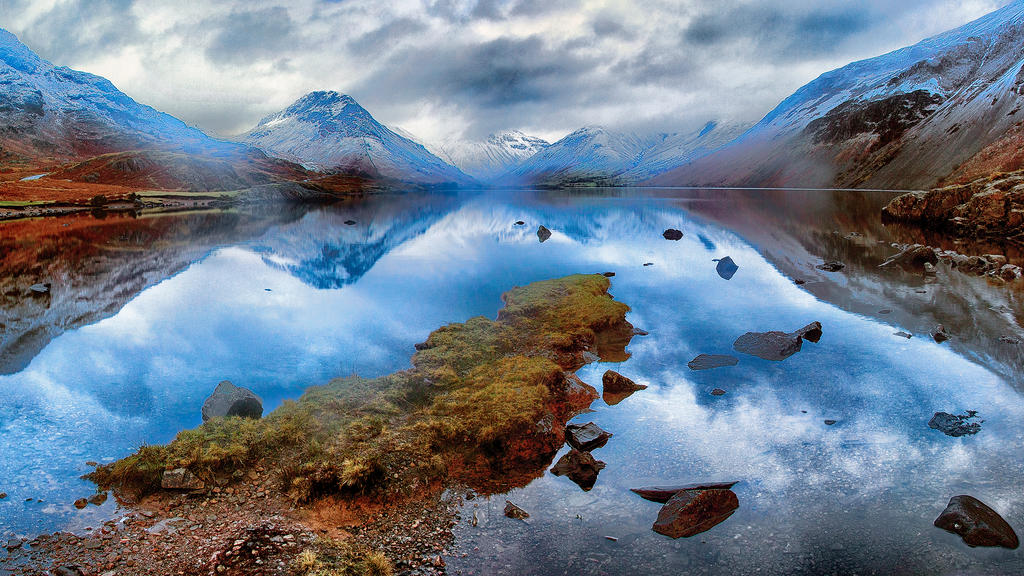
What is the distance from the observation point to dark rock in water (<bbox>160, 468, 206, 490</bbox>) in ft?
42.8

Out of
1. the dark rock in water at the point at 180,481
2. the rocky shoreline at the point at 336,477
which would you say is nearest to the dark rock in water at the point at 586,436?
the rocky shoreline at the point at 336,477

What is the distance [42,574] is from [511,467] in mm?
9825

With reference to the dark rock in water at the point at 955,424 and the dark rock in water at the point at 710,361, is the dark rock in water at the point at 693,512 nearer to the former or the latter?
the dark rock in water at the point at 955,424

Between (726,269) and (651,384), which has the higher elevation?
(726,269)

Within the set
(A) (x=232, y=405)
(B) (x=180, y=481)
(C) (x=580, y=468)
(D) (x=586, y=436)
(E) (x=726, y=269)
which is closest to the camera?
(B) (x=180, y=481)

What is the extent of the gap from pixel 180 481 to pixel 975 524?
17.4 meters

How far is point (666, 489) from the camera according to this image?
13133 mm

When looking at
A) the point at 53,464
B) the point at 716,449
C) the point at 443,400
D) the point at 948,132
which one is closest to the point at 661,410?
the point at 716,449

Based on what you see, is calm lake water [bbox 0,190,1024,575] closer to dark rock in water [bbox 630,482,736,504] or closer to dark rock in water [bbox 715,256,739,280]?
dark rock in water [bbox 630,482,736,504]

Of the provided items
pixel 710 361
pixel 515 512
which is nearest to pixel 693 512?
pixel 515 512

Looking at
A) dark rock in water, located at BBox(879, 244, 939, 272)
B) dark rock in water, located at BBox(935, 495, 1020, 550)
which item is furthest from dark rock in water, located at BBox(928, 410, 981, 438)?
dark rock in water, located at BBox(879, 244, 939, 272)

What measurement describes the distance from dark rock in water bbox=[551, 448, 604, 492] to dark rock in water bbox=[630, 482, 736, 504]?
3.62ft

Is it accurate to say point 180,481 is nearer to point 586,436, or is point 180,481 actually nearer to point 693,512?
point 586,436

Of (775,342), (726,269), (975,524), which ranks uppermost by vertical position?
(726,269)
